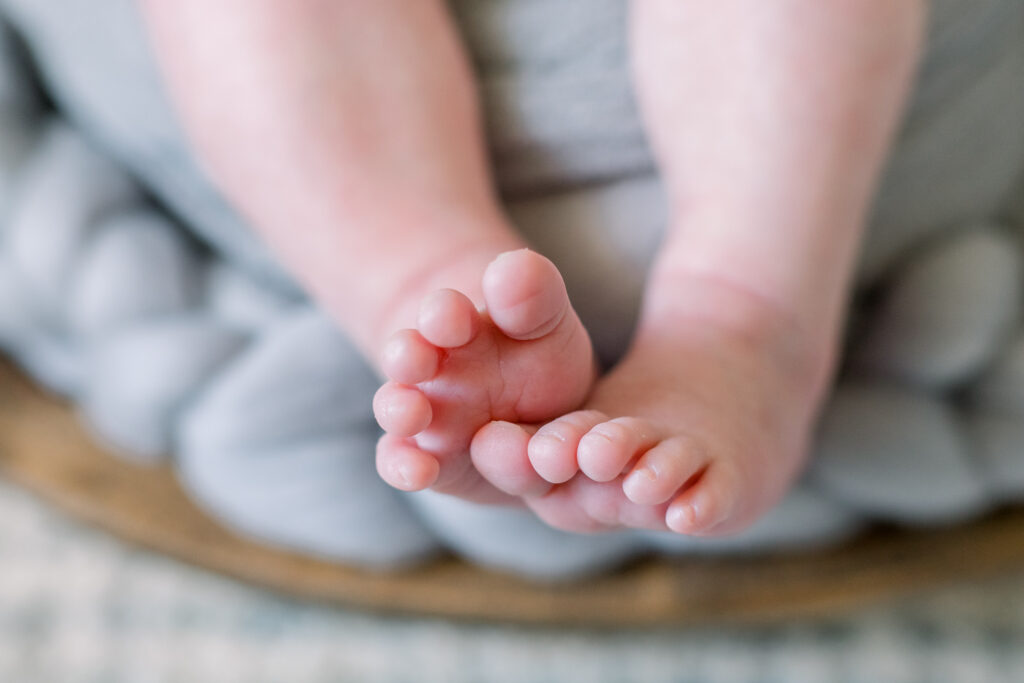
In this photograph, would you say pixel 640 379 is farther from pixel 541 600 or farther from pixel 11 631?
pixel 11 631

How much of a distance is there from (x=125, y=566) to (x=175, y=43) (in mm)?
363

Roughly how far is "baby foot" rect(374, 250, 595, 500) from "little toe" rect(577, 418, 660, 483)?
2cm

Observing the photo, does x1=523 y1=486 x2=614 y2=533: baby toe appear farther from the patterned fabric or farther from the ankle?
the patterned fabric

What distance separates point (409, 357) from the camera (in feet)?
0.78

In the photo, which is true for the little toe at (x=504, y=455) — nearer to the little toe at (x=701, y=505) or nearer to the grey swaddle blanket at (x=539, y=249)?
the little toe at (x=701, y=505)

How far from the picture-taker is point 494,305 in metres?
0.24

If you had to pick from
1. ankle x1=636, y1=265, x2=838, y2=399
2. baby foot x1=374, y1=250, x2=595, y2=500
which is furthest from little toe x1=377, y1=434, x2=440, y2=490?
ankle x1=636, y1=265, x2=838, y2=399

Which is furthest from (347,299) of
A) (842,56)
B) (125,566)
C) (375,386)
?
(125,566)

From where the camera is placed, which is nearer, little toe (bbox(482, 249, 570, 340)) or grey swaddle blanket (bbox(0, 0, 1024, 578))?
little toe (bbox(482, 249, 570, 340))

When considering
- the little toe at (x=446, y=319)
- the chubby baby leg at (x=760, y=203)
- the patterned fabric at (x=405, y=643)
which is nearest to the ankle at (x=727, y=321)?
the chubby baby leg at (x=760, y=203)

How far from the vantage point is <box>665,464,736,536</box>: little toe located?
26 cm

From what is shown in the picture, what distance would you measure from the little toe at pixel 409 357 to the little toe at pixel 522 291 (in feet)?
0.06

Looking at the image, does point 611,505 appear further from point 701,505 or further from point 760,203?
point 760,203

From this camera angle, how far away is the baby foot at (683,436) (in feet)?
0.83
